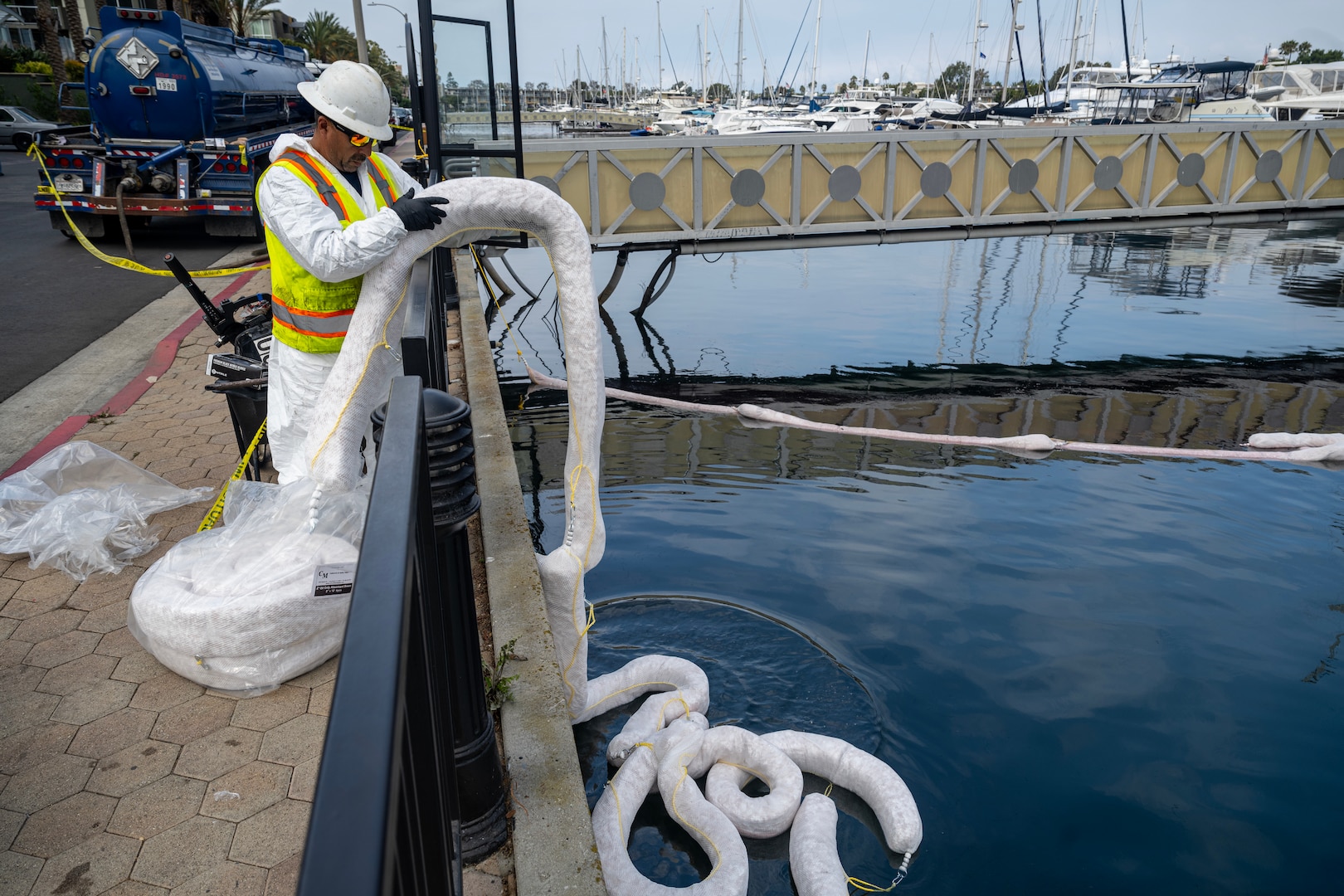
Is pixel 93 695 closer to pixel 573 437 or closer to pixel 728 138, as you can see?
pixel 573 437

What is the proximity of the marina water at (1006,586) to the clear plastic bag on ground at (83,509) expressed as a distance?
255 centimetres

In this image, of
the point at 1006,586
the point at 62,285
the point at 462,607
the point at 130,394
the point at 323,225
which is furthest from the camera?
the point at 62,285

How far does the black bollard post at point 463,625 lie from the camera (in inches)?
101

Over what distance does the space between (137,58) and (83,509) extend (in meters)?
13.2

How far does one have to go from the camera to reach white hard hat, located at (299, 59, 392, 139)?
3721 mm

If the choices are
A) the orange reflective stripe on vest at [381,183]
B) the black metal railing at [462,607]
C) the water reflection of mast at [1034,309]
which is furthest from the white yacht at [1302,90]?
the black metal railing at [462,607]

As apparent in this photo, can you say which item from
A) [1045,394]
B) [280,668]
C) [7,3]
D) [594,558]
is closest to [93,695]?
[280,668]

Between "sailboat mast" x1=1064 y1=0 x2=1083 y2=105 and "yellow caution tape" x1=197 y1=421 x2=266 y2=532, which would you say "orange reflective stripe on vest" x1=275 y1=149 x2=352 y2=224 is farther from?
"sailboat mast" x1=1064 y1=0 x2=1083 y2=105

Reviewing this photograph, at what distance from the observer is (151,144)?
14.6 metres

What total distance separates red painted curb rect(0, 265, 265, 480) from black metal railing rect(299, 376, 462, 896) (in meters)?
5.04

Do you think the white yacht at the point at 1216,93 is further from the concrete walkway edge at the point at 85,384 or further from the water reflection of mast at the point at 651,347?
the concrete walkway edge at the point at 85,384

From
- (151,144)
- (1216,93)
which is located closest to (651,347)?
(151,144)

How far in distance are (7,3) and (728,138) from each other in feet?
184

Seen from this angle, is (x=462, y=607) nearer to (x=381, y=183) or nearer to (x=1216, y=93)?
(x=381, y=183)
